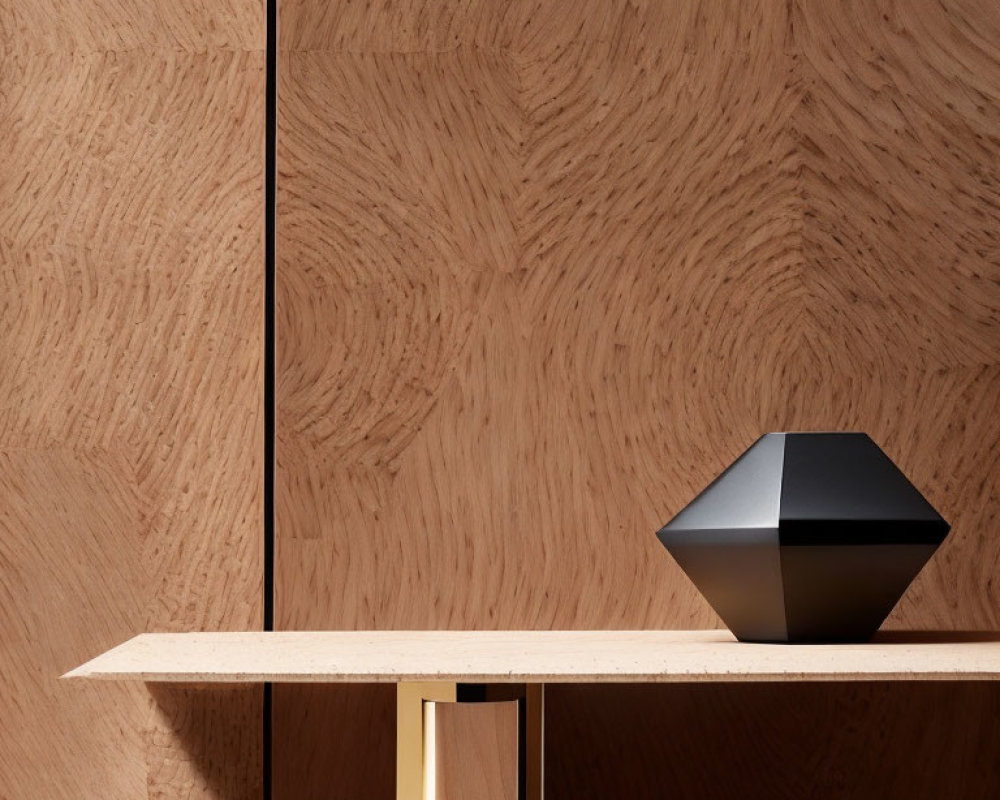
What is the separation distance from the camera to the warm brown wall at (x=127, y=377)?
0.77 m

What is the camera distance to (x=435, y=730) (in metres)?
0.59

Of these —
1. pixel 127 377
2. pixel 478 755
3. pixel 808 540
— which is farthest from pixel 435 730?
pixel 127 377

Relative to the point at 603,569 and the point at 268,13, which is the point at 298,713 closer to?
the point at 603,569

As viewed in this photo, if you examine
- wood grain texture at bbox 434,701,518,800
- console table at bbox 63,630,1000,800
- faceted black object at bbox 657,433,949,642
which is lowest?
wood grain texture at bbox 434,701,518,800

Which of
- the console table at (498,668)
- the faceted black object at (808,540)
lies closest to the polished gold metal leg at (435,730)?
the console table at (498,668)

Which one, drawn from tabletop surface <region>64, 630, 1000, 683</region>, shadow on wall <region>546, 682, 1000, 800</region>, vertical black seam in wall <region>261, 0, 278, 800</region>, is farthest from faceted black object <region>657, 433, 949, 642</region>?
vertical black seam in wall <region>261, 0, 278, 800</region>

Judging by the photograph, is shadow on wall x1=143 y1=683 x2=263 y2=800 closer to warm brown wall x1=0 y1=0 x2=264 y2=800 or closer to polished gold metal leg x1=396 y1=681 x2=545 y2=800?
warm brown wall x1=0 y1=0 x2=264 y2=800

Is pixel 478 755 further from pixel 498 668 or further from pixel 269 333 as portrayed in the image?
pixel 269 333

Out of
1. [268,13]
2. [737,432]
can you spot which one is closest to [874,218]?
[737,432]

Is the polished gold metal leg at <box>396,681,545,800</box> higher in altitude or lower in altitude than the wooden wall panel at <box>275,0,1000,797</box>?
lower

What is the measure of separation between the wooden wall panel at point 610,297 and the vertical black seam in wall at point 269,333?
1 centimetres

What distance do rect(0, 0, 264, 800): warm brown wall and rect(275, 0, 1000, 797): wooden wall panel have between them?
38 mm

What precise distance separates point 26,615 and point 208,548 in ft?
0.44

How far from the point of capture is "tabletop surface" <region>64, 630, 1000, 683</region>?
0.55 meters
